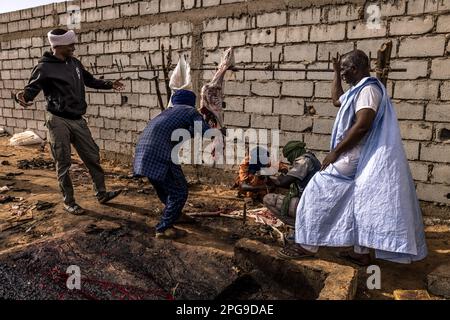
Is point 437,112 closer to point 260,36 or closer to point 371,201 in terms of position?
point 371,201

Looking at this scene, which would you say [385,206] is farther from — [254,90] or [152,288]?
[254,90]

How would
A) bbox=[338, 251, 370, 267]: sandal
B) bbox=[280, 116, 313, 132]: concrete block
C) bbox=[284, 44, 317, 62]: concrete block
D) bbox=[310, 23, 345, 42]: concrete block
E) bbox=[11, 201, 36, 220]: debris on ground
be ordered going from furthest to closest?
bbox=[280, 116, 313, 132]: concrete block, bbox=[284, 44, 317, 62]: concrete block, bbox=[11, 201, 36, 220]: debris on ground, bbox=[310, 23, 345, 42]: concrete block, bbox=[338, 251, 370, 267]: sandal

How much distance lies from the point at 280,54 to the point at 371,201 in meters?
2.87

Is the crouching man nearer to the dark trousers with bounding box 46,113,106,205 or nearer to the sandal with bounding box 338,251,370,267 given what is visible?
the sandal with bounding box 338,251,370,267

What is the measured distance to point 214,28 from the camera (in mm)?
5723

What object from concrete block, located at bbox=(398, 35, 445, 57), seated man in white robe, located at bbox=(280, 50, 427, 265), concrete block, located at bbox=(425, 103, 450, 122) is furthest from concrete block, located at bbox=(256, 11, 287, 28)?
seated man in white robe, located at bbox=(280, 50, 427, 265)

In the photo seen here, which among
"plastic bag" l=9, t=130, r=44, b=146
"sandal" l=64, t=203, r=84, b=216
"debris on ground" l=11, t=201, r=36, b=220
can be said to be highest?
"plastic bag" l=9, t=130, r=44, b=146

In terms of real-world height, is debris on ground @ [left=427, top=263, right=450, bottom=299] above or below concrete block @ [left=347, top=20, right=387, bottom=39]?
below

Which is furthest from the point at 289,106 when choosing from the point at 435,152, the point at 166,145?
the point at 166,145

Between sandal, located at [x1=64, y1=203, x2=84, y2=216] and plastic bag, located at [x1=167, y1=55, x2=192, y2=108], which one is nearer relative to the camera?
plastic bag, located at [x1=167, y1=55, x2=192, y2=108]

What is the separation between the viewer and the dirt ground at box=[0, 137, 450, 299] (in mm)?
2922

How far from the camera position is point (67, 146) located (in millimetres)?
4461

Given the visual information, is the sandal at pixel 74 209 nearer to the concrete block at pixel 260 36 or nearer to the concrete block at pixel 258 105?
the concrete block at pixel 258 105
